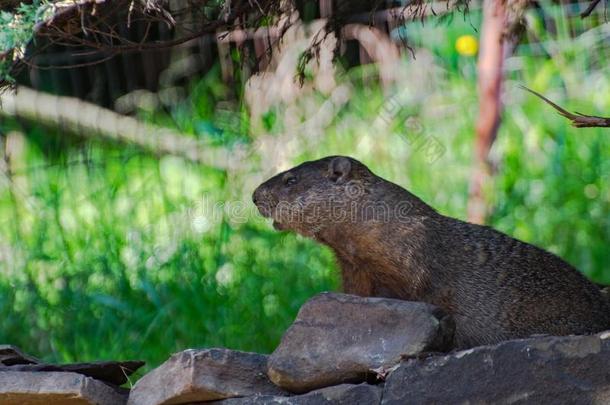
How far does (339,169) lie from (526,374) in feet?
5.07

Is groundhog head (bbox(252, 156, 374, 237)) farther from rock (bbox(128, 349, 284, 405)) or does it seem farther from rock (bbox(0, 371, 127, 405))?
rock (bbox(0, 371, 127, 405))

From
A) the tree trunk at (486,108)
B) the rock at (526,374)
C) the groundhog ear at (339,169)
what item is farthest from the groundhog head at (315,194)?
the tree trunk at (486,108)

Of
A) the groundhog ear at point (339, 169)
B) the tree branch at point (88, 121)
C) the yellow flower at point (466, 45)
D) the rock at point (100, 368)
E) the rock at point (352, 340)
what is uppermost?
the yellow flower at point (466, 45)

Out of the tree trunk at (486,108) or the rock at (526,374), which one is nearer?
the rock at (526,374)

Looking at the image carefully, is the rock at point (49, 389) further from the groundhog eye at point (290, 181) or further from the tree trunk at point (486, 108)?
the tree trunk at point (486, 108)

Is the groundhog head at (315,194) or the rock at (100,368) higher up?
the groundhog head at (315,194)

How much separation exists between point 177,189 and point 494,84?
1981 mm

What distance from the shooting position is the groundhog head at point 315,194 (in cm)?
434

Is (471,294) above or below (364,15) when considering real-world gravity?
below

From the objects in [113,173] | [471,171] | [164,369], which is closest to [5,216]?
[113,173]

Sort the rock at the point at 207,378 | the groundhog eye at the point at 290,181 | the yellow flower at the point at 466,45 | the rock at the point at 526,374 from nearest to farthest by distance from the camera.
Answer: the rock at the point at 526,374
the rock at the point at 207,378
the groundhog eye at the point at 290,181
the yellow flower at the point at 466,45

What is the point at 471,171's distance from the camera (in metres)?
5.98

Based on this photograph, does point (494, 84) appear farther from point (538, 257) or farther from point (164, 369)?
point (164, 369)

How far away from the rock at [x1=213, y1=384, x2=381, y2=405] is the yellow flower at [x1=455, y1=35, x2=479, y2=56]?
13.8ft
